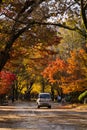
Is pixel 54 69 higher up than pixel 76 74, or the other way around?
pixel 54 69

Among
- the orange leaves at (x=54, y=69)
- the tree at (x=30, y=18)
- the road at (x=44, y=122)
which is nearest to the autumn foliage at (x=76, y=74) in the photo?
the orange leaves at (x=54, y=69)

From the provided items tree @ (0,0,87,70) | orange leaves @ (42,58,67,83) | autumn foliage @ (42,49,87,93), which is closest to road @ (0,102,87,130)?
tree @ (0,0,87,70)

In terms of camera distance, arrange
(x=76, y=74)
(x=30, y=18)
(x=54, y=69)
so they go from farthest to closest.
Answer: (x=54, y=69)
(x=76, y=74)
(x=30, y=18)

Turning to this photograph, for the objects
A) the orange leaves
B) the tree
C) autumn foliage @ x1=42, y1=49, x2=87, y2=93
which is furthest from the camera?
the orange leaves

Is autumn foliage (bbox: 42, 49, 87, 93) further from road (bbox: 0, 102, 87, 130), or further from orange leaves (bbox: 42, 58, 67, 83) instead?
road (bbox: 0, 102, 87, 130)

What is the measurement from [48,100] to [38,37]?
2601 cm

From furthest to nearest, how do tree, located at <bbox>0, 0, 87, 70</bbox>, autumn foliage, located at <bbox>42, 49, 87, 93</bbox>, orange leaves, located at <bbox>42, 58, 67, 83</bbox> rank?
orange leaves, located at <bbox>42, 58, 67, 83</bbox>, autumn foliage, located at <bbox>42, 49, 87, 93</bbox>, tree, located at <bbox>0, 0, 87, 70</bbox>

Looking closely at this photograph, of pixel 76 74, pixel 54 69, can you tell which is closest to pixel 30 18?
pixel 76 74

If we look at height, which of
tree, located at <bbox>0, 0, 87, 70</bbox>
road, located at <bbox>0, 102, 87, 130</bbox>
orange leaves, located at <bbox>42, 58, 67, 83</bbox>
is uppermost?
orange leaves, located at <bbox>42, 58, 67, 83</bbox>

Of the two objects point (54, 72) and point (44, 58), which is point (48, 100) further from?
point (54, 72)

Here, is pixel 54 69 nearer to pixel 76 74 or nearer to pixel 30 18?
pixel 76 74

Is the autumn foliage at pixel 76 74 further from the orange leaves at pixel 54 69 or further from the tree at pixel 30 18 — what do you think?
the tree at pixel 30 18

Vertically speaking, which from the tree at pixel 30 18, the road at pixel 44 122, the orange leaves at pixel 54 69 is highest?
the orange leaves at pixel 54 69

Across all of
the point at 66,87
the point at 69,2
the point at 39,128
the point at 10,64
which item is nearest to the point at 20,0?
the point at 69,2
